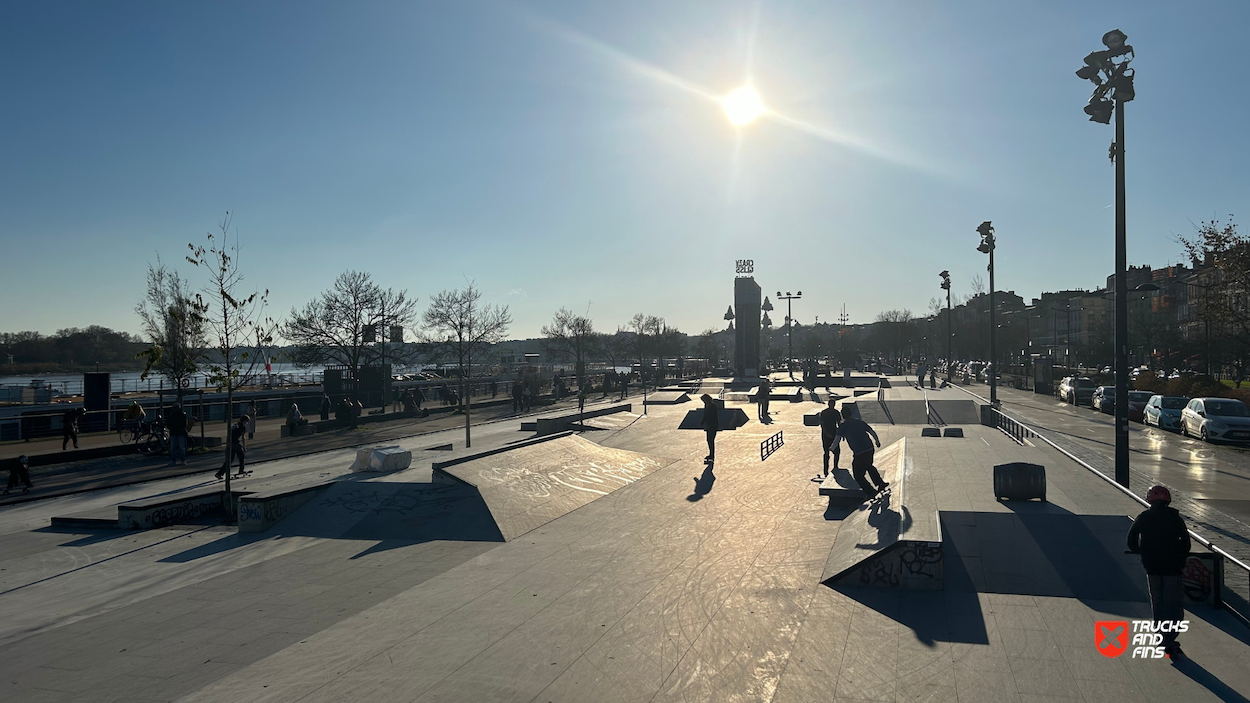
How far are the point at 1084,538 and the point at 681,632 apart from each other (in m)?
4.73

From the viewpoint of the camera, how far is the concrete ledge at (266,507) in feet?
35.5

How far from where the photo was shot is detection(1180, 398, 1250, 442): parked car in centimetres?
2098

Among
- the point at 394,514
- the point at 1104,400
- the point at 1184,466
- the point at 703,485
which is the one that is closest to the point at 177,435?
the point at 394,514

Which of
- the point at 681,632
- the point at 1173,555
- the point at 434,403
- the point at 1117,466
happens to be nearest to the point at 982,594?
the point at 1173,555

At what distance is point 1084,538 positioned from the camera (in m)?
7.50

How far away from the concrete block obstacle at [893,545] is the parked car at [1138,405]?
2436 cm

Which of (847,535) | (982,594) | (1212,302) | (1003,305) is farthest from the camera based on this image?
(1003,305)

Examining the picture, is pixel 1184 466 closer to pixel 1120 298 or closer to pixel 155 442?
pixel 1120 298

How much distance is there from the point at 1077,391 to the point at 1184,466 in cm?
2244

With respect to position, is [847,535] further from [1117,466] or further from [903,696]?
[1117,466]

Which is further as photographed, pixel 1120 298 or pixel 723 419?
pixel 723 419

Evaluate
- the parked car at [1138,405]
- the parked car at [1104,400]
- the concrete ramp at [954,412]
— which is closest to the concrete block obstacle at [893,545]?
the concrete ramp at [954,412]

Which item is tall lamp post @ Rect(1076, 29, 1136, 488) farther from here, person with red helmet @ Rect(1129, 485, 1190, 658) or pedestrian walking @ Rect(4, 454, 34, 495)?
pedestrian walking @ Rect(4, 454, 34, 495)

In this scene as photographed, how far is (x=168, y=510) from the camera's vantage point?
11719 millimetres
